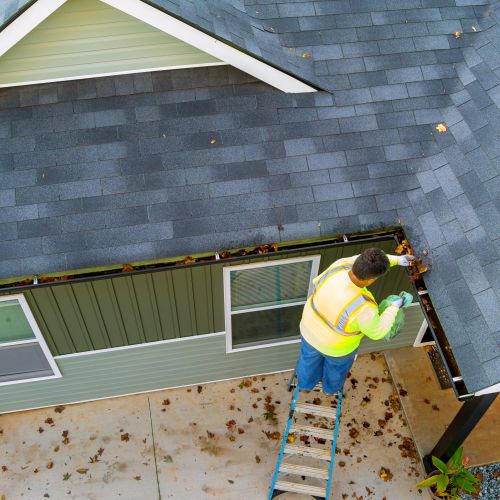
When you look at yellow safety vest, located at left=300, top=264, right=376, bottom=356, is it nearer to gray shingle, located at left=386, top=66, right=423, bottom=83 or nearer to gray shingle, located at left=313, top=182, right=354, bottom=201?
gray shingle, located at left=313, top=182, right=354, bottom=201

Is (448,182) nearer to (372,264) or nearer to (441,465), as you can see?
(372,264)

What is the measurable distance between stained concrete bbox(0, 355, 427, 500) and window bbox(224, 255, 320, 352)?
99 cm

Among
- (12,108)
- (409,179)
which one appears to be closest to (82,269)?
(12,108)

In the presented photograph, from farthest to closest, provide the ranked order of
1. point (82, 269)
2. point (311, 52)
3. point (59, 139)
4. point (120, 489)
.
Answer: point (120, 489)
point (311, 52)
point (59, 139)
point (82, 269)

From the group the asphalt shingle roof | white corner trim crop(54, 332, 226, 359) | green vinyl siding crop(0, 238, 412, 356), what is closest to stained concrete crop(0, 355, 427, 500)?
white corner trim crop(54, 332, 226, 359)

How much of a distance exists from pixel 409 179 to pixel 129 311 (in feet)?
11.3

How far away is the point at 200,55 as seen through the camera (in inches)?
261

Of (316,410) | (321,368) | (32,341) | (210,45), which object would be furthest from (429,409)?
(210,45)

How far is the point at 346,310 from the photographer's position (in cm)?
565

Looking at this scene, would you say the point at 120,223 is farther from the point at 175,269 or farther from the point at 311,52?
the point at 311,52

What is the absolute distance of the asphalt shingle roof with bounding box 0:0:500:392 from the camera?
607cm

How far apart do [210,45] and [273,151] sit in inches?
48.8

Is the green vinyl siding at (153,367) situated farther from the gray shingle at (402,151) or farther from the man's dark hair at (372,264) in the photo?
the man's dark hair at (372,264)

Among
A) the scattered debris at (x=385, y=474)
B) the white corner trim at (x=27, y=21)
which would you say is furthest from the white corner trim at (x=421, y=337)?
the white corner trim at (x=27, y=21)
